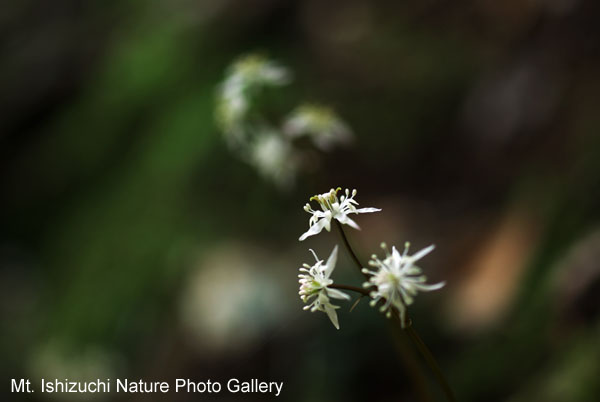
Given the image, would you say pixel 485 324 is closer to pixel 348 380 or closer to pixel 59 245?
pixel 348 380

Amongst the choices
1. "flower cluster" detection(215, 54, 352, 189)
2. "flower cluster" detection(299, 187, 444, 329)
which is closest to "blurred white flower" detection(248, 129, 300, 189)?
"flower cluster" detection(215, 54, 352, 189)

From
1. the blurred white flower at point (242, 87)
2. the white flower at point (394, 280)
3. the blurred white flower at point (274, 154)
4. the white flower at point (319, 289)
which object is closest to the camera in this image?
the white flower at point (394, 280)

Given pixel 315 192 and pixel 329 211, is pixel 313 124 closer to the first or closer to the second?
pixel 315 192

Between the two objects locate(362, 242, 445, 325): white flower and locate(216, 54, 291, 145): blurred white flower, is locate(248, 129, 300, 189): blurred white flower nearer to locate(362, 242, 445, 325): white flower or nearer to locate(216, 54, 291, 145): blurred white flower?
locate(216, 54, 291, 145): blurred white flower

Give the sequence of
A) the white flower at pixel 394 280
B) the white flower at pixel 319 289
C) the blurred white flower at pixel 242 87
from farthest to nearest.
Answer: the blurred white flower at pixel 242 87 < the white flower at pixel 319 289 < the white flower at pixel 394 280

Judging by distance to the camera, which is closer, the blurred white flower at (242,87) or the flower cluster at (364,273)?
the flower cluster at (364,273)

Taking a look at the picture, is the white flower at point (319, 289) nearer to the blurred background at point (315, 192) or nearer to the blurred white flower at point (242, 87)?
the blurred background at point (315, 192)

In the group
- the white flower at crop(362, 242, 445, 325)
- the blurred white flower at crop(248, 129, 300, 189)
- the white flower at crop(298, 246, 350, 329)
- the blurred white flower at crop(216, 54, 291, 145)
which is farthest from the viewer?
the blurred white flower at crop(248, 129, 300, 189)

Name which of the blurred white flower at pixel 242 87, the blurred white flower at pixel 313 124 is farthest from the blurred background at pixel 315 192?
the blurred white flower at pixel 242 87

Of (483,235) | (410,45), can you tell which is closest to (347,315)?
(483,235)
